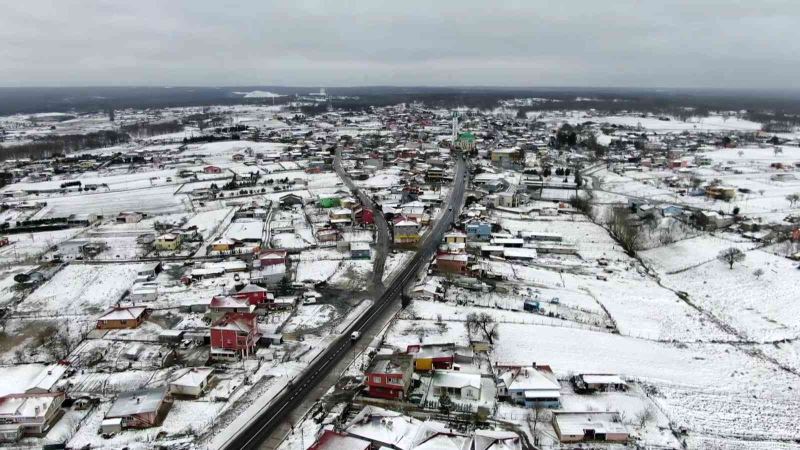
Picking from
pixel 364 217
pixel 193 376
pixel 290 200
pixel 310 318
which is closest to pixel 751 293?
pixel 310 318

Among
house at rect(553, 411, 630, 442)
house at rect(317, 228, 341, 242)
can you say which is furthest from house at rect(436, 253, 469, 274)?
house at rect(553, 411, 630, 442)

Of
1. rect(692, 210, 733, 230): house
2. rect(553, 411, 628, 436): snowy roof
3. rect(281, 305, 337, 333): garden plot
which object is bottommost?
rect(553, 411, 628, 436): snowy roof

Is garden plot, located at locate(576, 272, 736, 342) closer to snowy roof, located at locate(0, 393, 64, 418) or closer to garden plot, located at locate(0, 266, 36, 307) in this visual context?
snowy roof, located at locate(0, 393, 64, 418)

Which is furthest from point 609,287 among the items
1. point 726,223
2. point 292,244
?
point 292,244

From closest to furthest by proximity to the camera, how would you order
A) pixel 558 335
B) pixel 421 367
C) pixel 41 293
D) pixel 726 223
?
pixel 421 367, pixel 558 335, pixel 41 293, pixel 726 223

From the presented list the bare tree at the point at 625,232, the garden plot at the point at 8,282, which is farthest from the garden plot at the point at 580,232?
the garden plot at the point at 8,282

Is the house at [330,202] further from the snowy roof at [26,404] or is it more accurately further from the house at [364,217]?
the snowy roof at [26,404]

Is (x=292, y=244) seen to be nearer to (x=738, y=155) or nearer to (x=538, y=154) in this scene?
(x=538, y=154)

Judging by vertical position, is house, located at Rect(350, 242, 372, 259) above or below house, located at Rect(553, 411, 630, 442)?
above
